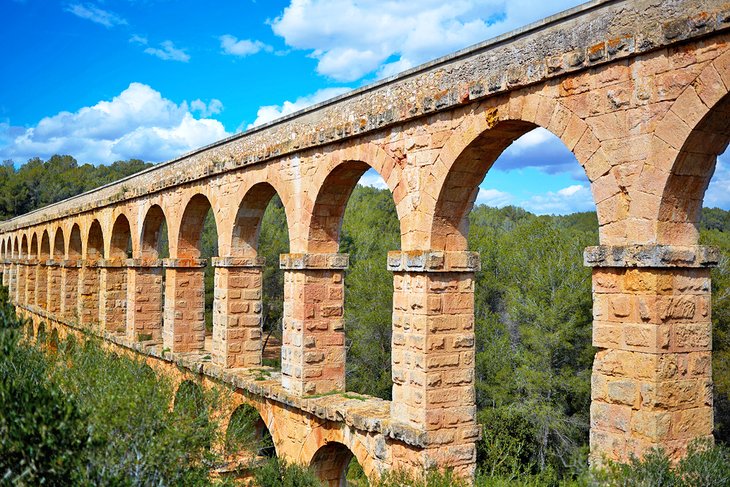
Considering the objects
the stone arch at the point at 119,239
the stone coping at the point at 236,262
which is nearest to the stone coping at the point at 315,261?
the stone coping at the point at 236,262

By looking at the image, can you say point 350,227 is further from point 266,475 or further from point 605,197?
point 605,197

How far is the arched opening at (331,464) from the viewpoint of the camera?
8.80 metres

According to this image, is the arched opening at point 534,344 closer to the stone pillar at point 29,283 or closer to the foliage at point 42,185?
the stone pillar at point 29,283

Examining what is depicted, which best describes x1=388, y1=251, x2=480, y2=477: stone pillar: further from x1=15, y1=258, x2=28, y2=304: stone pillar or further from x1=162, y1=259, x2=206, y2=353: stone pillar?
x1=15, y1=258, x2=28, y2=304: stone pillar

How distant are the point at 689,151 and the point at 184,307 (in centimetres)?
Answer: 1028

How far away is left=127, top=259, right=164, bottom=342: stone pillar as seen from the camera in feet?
48.9

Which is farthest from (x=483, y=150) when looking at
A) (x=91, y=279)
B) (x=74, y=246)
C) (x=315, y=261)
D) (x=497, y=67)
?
(x=74, y=246)

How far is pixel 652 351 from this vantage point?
16.3 feet

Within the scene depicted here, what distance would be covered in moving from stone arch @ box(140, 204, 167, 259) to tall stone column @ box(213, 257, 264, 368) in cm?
408

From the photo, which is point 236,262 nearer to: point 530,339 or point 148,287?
point 148,287

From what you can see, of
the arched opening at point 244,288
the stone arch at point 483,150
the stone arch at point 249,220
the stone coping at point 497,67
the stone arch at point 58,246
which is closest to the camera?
the stone coping at point 497,67

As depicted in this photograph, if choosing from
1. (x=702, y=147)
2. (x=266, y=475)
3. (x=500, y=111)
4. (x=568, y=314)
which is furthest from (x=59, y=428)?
(x=568, y=314)

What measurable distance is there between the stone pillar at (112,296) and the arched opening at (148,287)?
221 cm

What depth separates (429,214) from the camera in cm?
714
